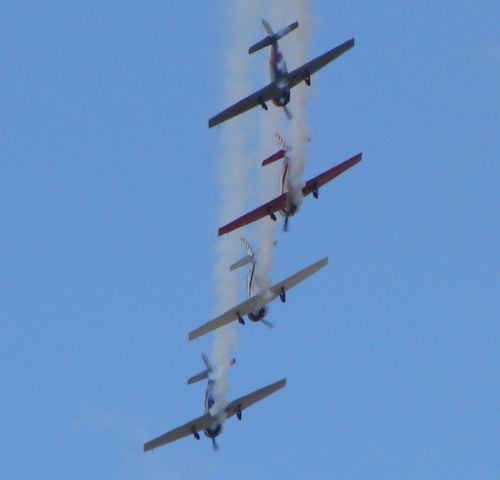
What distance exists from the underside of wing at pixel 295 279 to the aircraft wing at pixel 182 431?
17.4 ft

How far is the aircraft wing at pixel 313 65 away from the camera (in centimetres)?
8256

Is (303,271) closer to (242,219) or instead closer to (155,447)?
(242,219)

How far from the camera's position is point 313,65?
8262 cm

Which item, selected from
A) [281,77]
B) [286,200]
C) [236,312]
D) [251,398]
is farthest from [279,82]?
[251,398]

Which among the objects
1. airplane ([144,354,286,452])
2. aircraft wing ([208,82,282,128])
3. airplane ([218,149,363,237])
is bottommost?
airplane ([144,354,286,452])

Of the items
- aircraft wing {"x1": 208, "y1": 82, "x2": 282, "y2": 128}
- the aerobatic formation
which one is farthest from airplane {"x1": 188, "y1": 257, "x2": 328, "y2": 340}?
aircraft wing {"x1": 208, "y1": 82, "x2": 282, "y2": 128}

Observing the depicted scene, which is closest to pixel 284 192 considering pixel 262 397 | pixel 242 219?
pixel 242 219

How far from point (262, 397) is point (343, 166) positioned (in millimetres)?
8597

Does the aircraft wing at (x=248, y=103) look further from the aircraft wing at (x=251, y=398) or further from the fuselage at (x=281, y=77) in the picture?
the aircraft wing at (x=251, y=398)

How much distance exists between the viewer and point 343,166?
86.3 meters

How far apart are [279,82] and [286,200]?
4106 millimetres

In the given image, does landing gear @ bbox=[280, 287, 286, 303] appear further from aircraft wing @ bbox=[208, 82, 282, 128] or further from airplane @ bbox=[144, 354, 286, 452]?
aircraft wing @ bbox=[208, 82, 282, 128]

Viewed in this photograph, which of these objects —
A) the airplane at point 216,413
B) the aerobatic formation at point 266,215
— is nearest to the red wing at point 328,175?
the aerobatic formation at point 266,215

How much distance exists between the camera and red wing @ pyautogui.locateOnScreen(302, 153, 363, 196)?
8550 centimetres
